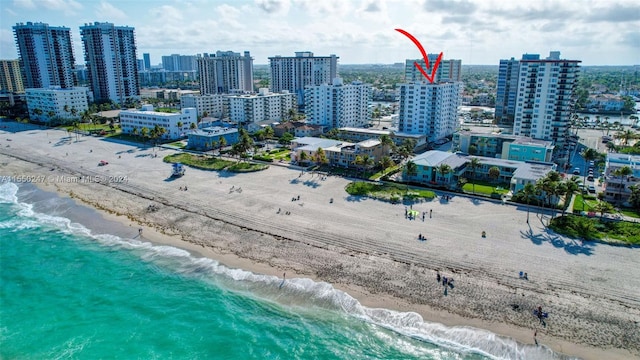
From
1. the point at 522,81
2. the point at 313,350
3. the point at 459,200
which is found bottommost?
the point at 313,350

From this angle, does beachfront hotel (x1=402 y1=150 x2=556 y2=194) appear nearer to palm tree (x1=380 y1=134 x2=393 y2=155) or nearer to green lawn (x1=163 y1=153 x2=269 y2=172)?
palm tree (x1=380 y1=134 x2=393 y2=155)

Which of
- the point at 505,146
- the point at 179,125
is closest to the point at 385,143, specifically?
the point at 505,146

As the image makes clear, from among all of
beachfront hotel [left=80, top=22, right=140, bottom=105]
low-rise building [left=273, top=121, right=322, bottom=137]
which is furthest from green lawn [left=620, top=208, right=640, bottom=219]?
beachfront hotel [left=80, top=22, right=140, bottom=105]

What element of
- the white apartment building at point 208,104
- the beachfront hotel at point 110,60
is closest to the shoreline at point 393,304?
the white apartment building at point 208,104

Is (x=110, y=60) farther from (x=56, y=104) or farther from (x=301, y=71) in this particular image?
(x=301, y=71)

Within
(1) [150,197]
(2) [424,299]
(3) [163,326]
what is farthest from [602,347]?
(1) [150,197]

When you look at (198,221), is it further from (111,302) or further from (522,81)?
(522,81)
